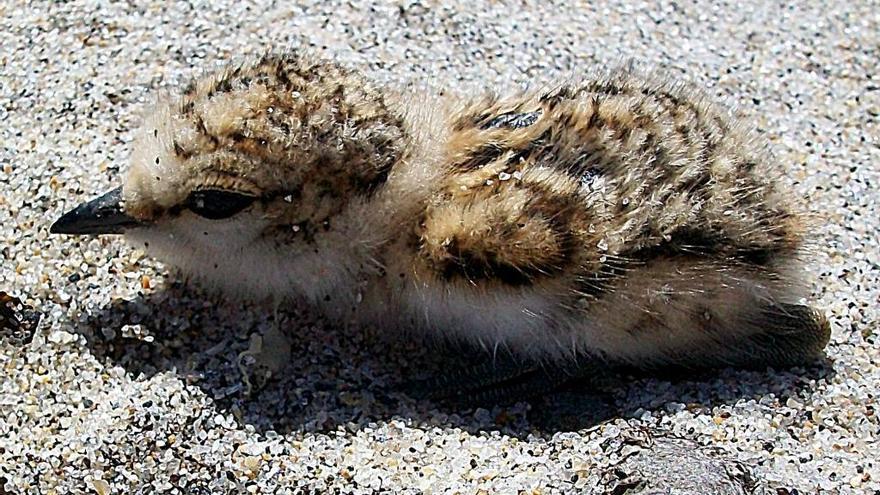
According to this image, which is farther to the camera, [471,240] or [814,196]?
[814,196]

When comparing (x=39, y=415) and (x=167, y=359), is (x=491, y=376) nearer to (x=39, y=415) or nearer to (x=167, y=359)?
(x=167, y=359)

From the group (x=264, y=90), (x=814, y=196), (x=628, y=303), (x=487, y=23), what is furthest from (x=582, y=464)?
(x=487, y=23)

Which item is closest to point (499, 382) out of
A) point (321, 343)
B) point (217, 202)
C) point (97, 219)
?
point (321, 343)

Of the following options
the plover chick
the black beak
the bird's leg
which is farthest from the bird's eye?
the bird's leg

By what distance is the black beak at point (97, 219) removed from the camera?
2842 millimetres

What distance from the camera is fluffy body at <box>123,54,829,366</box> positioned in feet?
8.89

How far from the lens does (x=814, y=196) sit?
11.8 ft

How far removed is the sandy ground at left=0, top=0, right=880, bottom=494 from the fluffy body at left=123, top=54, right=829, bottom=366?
0.46 ft

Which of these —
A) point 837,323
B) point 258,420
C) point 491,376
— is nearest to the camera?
point 258,420

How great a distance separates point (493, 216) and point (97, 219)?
0.94 metres

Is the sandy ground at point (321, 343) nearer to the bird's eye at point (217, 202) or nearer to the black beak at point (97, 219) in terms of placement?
the black beak at point (97, 219)

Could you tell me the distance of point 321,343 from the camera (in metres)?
3.00

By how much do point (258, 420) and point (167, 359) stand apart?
29cm

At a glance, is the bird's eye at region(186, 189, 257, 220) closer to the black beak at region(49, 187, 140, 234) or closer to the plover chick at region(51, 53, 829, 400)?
the plover chick at region(51, 53, 829, 400)
